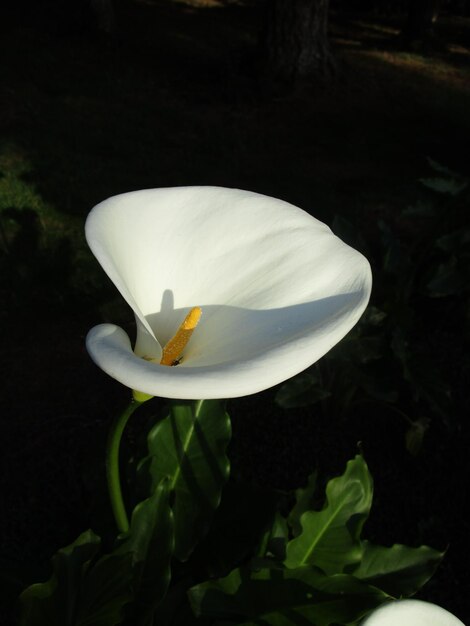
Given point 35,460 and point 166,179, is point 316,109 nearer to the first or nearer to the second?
point 166,179

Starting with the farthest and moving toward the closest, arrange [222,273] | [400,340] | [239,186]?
[239,186] < [400,340] < [222,273]

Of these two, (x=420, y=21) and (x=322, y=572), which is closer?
(x=322, y=572)

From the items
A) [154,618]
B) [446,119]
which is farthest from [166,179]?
[154,618]

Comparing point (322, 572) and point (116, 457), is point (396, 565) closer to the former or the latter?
point (322, 572)

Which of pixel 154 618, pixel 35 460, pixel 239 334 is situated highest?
pixel 239 334

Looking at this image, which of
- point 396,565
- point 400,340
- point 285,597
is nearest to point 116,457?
point 285,597

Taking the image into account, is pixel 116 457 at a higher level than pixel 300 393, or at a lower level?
higher

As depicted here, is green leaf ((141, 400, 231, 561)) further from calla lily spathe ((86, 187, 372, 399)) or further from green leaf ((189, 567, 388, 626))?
calla lily spathe ((86, 187, 372, 399))
